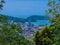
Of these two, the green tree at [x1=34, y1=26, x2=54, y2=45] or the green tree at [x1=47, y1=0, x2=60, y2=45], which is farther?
the green tree at [x1=34, y1=26, x2=54, y2=45]

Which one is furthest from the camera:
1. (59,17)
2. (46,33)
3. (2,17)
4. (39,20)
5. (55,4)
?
(46,33)

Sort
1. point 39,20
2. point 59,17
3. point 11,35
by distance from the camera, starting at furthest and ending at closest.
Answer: point 39,20, point 59,17, point 11,35

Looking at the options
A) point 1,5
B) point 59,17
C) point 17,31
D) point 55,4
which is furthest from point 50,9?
point 1,5

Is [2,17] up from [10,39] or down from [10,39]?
up

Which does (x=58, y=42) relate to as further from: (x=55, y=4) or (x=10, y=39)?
(x=55, y=4)

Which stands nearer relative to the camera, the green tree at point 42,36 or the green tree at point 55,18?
the green tree at point 55,18

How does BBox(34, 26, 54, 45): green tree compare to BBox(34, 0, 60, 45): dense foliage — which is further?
BBox(34, 26, 54, 45): green tree

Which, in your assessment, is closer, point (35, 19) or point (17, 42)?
point (17, 42)

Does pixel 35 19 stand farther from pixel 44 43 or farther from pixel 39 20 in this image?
pixel 44 43

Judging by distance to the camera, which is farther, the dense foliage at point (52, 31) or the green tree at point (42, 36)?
the green tree at point (42, 36)

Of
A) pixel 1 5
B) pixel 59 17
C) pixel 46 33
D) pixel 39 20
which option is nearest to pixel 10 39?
pixel 1 5
